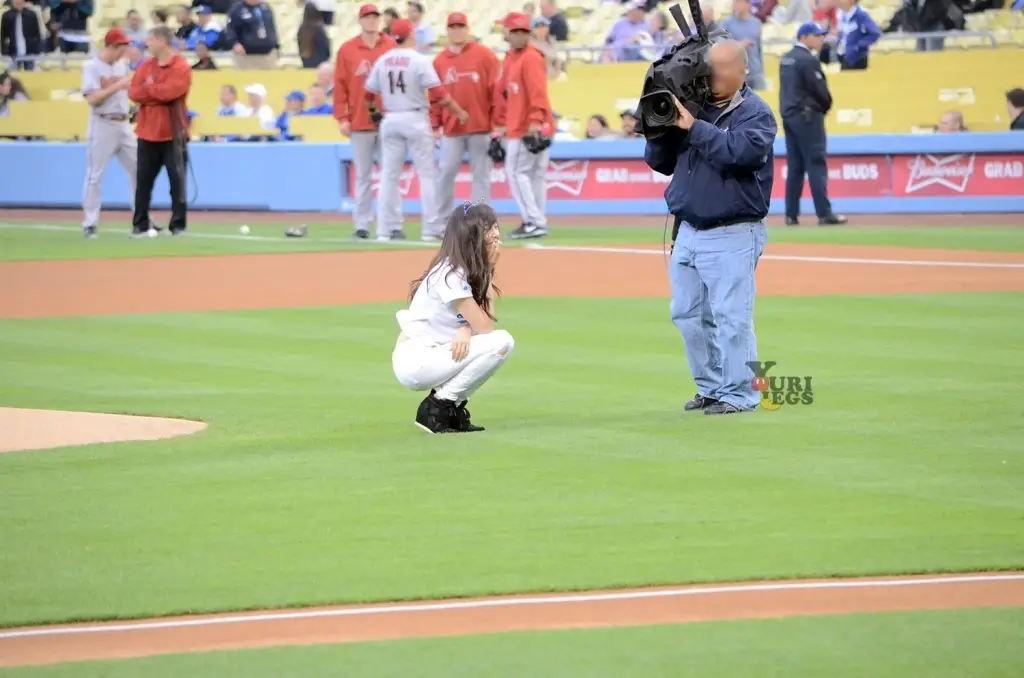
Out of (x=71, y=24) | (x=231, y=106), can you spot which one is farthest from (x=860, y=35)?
(x=71, y=24)

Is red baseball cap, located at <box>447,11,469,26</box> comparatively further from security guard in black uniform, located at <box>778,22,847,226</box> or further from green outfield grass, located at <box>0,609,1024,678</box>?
green outfield grass, located at <box>0,609,1024,678</box>

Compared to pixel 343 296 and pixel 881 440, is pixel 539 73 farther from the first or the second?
pixel 881 440

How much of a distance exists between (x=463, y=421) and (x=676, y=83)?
2026mm

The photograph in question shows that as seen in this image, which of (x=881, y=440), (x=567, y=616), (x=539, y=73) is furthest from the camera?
(x=539, y=73)

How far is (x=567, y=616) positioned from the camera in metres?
5.77

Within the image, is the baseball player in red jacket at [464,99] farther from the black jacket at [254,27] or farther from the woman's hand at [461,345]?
the woman's hand at [461,345]

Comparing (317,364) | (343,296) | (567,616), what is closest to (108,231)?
(343,296)

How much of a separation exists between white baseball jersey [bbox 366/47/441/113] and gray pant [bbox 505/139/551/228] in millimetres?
1285

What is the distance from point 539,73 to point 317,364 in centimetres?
1067

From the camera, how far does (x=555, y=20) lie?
2992cm

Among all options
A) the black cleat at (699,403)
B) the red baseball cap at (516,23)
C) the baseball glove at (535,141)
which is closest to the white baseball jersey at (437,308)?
the black cleat at (699,403)

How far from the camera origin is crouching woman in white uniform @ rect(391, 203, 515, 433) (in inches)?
346

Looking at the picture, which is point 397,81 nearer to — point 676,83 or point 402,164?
point 402,164

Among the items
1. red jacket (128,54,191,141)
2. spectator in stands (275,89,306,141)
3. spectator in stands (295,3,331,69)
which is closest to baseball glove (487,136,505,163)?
red jacket (128,54,191,141)
